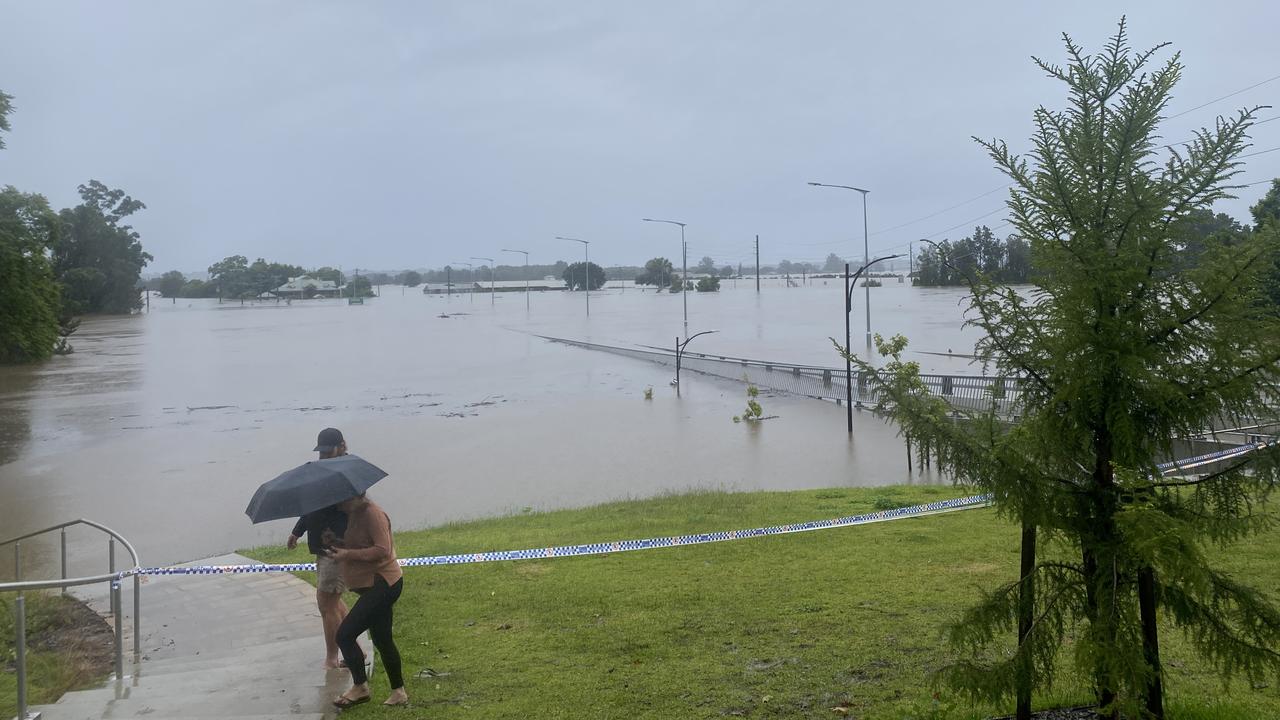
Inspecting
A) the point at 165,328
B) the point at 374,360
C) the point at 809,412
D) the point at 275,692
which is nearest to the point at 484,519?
the point at 275,692

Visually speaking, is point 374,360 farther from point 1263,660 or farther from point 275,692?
point 1263,660

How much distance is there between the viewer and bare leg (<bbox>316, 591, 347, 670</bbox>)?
7473 mm

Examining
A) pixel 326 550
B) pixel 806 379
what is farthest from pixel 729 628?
pixel 806 379

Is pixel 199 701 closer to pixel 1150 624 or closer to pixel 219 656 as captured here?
pixel 219 656

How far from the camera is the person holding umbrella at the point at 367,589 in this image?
21.7 ft

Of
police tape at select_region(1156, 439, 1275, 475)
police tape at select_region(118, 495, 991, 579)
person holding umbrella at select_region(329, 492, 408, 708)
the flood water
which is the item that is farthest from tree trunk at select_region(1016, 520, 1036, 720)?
the flood water

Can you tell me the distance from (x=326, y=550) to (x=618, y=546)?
538 cm

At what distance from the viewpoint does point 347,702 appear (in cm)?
670

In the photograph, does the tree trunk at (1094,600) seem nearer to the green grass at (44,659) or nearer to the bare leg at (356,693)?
the bare leg at (356,693)

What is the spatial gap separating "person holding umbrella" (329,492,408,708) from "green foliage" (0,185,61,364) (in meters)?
35.3

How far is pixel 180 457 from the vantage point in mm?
28422

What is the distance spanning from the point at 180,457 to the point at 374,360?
1577 inches

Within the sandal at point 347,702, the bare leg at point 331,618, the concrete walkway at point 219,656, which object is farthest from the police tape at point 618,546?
the sandal at point 347,702

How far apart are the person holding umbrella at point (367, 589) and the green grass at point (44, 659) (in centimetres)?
206
